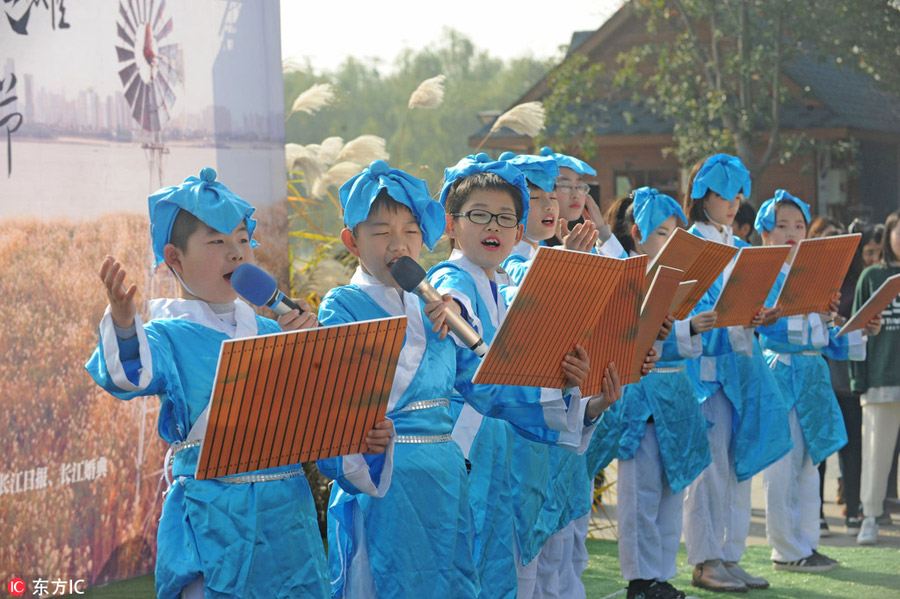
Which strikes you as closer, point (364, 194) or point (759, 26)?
point (364, 194)

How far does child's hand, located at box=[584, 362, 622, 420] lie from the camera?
3.32m

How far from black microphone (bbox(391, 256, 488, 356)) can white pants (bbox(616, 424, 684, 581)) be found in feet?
8.15

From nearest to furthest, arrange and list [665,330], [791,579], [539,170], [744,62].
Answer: [665,330] < [539,170] < [791,579] < [744,62]

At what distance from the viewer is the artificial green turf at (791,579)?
17.8ft

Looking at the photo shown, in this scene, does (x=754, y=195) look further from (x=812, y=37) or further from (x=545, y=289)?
(x=545, y=289)

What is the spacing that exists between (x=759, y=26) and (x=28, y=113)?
1328cm

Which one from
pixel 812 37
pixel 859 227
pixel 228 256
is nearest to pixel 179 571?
pixel 228 256

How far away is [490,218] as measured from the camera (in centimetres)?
364

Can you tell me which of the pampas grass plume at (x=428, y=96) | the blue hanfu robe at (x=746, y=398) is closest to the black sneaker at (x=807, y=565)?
the blue hanfu robe at (x=746, y=398)

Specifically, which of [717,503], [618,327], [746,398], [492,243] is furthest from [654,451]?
[618,327]

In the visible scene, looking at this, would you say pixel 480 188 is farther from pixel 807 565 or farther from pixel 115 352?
pixel 807 565

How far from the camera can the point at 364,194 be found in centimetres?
314

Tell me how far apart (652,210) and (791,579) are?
81.3 inches

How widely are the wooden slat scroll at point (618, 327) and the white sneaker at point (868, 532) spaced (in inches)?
156
